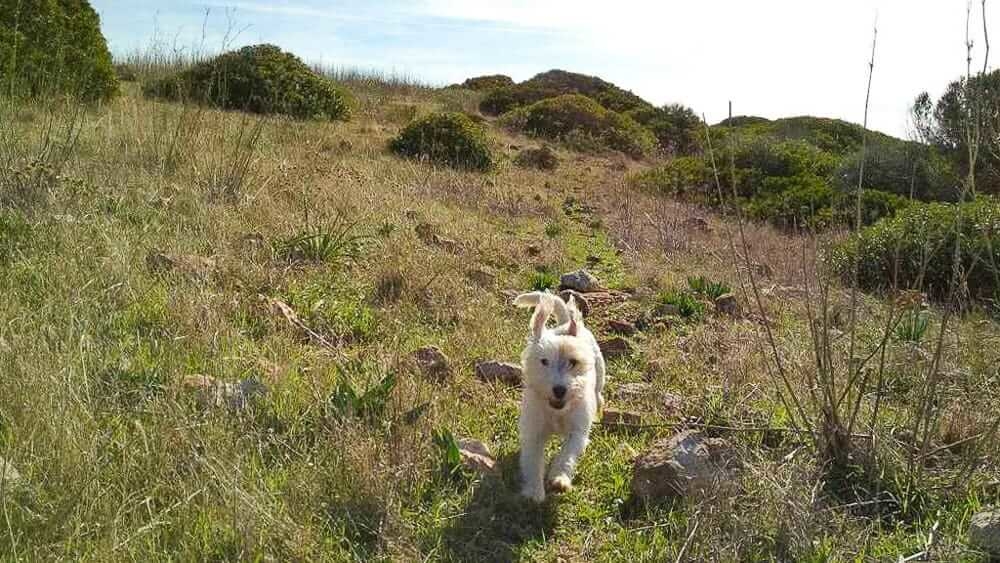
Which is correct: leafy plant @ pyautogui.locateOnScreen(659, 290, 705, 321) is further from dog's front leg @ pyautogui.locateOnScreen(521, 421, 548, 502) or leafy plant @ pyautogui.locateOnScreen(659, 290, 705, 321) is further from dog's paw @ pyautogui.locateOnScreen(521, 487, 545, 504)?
dog's paw @ pyautogui.locateOnScreen(521, 487, 545, 504)

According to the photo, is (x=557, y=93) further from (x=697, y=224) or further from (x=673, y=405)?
(x=673, y=405)

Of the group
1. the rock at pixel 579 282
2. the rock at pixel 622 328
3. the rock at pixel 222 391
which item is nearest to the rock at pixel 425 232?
the rock at pixel 579 282

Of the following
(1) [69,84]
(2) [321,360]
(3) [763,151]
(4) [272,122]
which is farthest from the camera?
(3) [763,151]

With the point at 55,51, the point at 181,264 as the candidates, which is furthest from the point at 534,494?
the point at 55,51

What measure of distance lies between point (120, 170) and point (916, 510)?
6.71m

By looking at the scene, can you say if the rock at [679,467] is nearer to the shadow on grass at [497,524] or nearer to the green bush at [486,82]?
the shadow on grass at [497,524]

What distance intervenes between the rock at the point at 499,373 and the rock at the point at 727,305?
8.12ft

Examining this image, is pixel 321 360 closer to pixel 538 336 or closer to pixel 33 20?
pixel 538 336

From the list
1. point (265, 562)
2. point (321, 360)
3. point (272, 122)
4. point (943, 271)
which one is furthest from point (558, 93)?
point (265, 562)

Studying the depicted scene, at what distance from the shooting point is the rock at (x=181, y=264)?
5.27m

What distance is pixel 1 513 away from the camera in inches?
104

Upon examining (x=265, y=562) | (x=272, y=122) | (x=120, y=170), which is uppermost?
(x=272, y=122)

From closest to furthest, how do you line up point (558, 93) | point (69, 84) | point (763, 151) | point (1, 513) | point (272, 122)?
point (1, 513)
point (69, 84)
point (272, 122)
point (763, 151)
point (558, 93)

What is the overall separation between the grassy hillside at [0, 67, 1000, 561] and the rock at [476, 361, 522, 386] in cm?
10
